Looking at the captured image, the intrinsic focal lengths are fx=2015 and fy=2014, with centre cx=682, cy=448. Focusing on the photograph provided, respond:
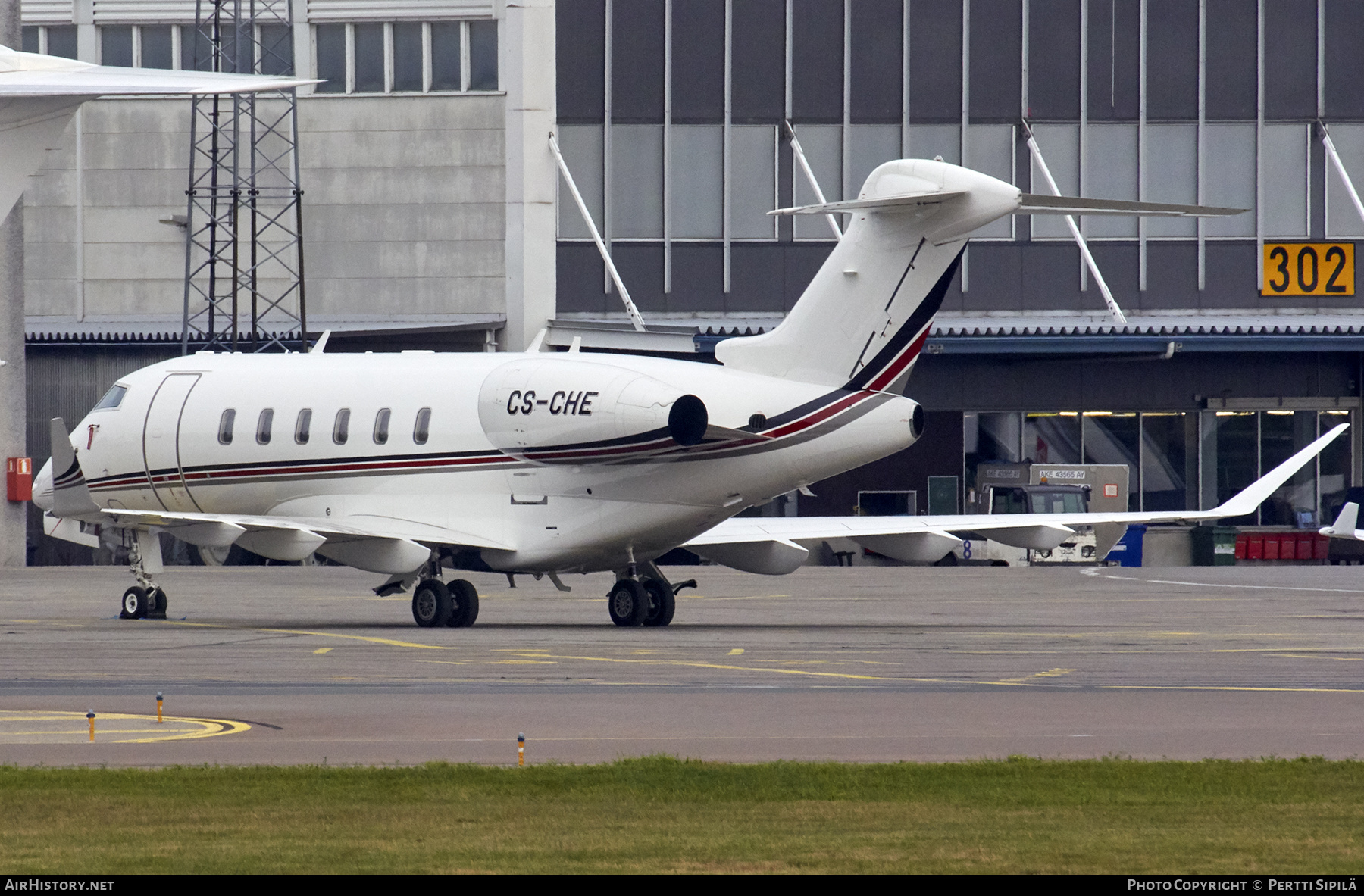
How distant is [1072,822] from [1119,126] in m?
51.6

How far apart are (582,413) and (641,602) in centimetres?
339

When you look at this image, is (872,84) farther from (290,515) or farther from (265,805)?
(265,805)

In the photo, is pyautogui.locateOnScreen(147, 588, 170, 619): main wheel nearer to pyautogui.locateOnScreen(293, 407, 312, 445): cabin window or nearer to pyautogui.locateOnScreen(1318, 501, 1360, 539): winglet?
pyautogui.locateOnScreen(293, 407, 312, 445): cabin window

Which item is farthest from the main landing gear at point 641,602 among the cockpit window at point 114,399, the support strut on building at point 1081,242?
the support strut on building at point 1081,242

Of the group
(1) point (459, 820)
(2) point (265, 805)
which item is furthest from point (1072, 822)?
(2) point (265, 805)

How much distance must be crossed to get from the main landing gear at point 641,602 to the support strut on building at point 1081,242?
30947mm

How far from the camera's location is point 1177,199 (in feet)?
201

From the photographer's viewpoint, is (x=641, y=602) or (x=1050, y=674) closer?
(x=1050, y=674)

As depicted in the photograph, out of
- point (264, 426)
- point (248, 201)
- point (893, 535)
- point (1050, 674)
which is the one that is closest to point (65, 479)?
point (264, 426)

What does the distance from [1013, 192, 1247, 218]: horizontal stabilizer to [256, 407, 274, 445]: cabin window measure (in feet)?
39.6

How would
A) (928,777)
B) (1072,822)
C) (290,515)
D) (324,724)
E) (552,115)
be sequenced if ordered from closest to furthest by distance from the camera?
(1072,822), (928,777), (324,724), (290,515), (552,115)

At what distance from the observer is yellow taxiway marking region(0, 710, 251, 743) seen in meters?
16.3

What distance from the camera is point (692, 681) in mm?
21031

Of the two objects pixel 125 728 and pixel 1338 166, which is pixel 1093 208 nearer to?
pixel 125 728
